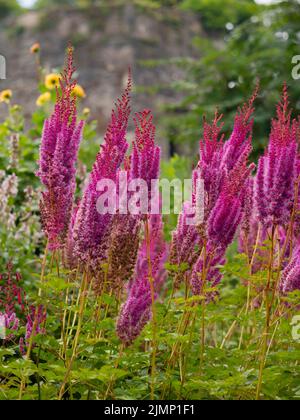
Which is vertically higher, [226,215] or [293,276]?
[226,215]

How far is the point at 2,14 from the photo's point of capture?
1026 inches

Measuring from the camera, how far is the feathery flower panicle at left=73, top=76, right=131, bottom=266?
218cm

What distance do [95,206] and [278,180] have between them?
0.63m

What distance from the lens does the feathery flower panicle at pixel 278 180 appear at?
2225 mm

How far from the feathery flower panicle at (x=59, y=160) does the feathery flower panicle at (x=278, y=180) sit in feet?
2.20

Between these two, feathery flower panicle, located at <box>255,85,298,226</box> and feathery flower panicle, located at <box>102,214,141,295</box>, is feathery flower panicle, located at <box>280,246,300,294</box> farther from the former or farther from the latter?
feathery flower panicle, located at <box>102,214,141,295</box>

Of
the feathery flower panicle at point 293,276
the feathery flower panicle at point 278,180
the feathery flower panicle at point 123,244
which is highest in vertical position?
the feathery flower panicle at point 278,180

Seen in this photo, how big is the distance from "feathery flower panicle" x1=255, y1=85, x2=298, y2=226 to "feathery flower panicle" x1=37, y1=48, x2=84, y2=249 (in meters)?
0.67

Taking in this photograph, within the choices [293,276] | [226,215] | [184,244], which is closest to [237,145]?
[226,215]

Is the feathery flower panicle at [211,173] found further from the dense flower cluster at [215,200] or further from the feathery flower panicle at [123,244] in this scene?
the feathery flower panicle at [123,244]

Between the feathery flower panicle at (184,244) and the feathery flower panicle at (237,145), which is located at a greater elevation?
the feathery flower panicle at (237,145)

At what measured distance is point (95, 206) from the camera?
217 cm

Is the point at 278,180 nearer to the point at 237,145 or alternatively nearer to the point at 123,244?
the point at 237,145

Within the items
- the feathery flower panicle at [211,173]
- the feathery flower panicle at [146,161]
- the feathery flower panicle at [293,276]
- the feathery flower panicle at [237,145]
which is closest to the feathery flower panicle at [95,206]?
→ the feathery flower panicle at [146,161]
